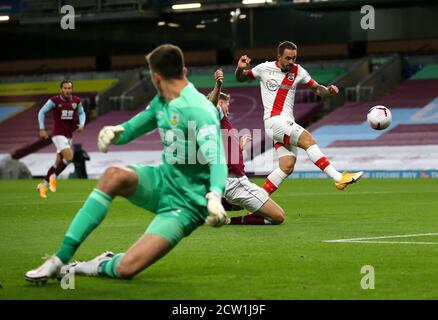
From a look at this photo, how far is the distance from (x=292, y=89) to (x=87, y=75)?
30173 mm

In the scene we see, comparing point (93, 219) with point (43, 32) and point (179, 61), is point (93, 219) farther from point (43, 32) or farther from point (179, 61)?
point (43, 32)

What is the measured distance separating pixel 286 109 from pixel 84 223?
7.81m

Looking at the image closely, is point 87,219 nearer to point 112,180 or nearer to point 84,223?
point 84,223

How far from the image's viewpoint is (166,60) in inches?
280

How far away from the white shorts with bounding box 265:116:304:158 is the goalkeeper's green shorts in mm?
6825

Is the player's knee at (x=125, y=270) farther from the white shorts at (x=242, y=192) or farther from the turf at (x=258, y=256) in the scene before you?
the white shorts at (x=242, y=192)

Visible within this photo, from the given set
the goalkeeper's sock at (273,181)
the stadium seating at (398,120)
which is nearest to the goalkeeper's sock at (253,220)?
the goalkeeper's sock at (273,181)

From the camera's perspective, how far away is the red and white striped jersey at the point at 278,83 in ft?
46.6

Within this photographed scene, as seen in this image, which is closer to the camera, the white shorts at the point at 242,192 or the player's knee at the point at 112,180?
the player's knee at the point at 112,180

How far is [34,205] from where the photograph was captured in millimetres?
17188

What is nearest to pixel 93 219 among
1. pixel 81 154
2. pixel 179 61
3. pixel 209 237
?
pixel 179 61

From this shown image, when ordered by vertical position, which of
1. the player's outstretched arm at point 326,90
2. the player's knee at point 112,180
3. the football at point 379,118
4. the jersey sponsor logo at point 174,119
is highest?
the player's outstretched arm at point 326,90

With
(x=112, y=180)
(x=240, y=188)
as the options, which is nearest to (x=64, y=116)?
(x=240, y=188)

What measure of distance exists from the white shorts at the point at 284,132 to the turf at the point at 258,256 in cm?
94
